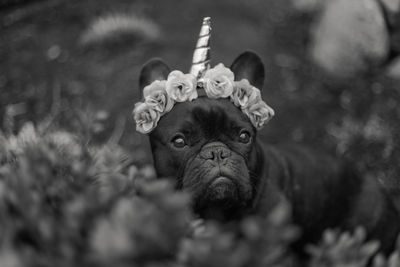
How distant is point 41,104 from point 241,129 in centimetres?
300

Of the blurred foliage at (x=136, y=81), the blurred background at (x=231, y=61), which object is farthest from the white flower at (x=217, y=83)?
the blurred background at (x=231, y=61)

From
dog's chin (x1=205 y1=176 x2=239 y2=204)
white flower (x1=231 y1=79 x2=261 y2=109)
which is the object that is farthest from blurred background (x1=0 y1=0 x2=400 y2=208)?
dog's chin (x1=205 y1=176 x2=239 y2=204)

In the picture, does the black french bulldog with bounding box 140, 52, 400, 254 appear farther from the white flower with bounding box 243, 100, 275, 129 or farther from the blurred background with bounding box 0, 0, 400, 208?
the blurred background with bounding box 0, 0, 400, 208

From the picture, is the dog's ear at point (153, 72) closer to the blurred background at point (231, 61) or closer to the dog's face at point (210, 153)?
the dog's face at point (210, 153)

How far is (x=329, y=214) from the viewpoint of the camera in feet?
10.9

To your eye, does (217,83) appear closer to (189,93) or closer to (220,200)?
(189,93)

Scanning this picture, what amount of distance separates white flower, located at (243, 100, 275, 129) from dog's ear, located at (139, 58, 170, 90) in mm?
629

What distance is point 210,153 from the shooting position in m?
2.59

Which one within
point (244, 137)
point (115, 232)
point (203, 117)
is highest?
point (203, 117)

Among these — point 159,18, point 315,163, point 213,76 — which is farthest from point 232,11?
point 213,76

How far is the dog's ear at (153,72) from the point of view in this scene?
297 centimetres

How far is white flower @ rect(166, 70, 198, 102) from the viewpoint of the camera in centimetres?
265

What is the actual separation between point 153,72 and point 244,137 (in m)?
0.74

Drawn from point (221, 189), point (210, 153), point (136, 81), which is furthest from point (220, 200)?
point (136, 81)
